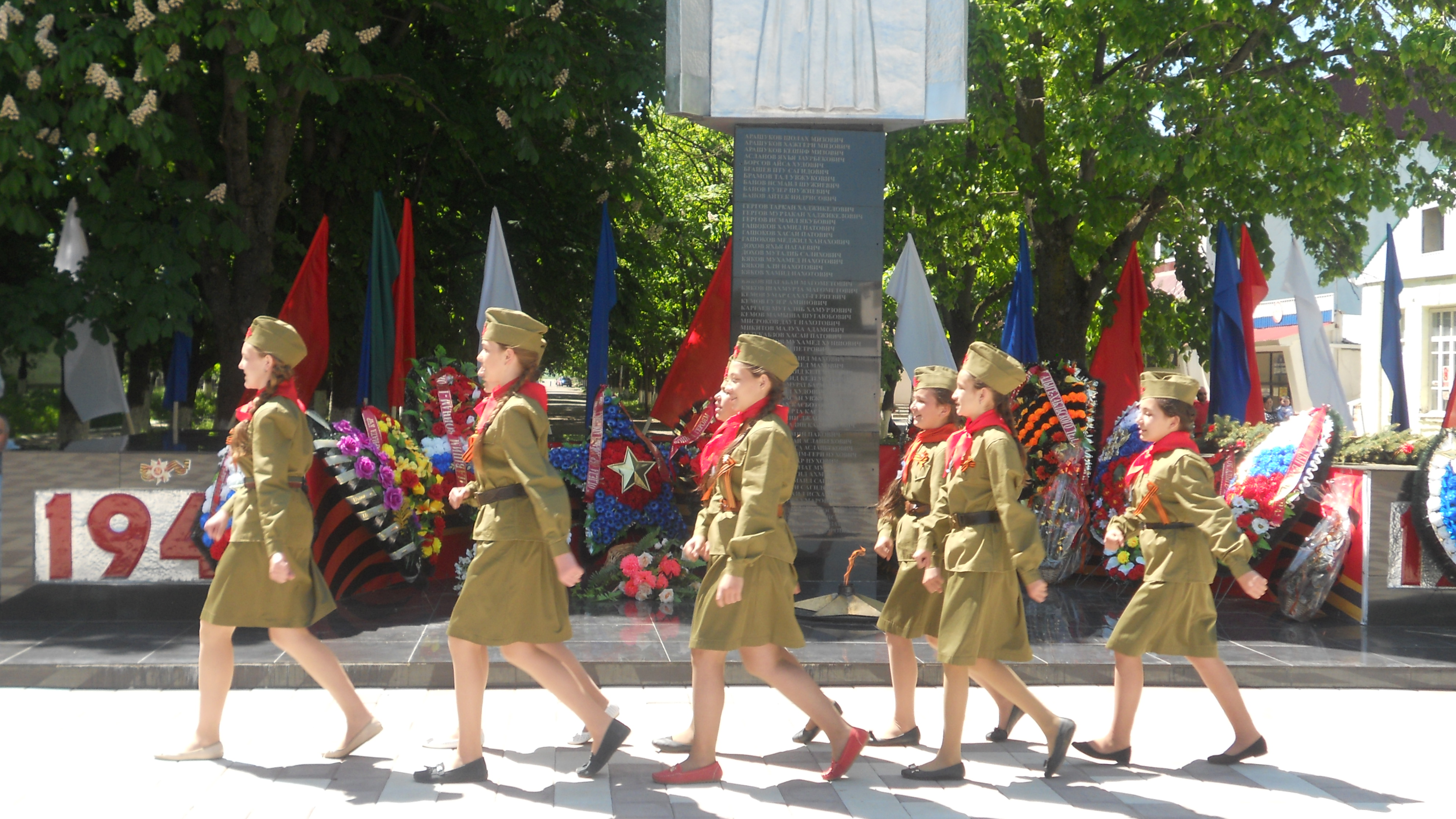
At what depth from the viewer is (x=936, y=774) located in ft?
16.4

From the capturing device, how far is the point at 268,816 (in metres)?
4.43

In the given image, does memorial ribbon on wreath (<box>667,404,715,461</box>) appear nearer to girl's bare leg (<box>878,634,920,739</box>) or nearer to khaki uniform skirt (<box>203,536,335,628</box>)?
girl's bare leg (<box>878,634,920,739</box>)

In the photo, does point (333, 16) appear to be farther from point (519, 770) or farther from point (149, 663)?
point (519, 770)

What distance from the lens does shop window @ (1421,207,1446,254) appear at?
2522cm

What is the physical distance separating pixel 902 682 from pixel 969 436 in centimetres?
122

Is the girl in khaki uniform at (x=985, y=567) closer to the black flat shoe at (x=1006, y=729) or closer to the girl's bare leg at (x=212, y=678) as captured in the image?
the black flat shoe at (x=1006, y=729)

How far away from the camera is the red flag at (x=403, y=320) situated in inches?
411

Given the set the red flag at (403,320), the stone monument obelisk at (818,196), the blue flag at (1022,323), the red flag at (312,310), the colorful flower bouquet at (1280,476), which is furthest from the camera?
the blue flag at (1022,323)

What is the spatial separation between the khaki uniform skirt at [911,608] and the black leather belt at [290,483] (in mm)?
2515

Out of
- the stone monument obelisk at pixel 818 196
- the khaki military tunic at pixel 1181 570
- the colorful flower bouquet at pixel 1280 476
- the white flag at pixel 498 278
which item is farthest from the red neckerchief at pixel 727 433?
the white flag at pixel 498 278

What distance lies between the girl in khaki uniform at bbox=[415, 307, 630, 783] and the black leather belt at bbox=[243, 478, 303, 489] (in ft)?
2.38

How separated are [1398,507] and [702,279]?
16.2 metres

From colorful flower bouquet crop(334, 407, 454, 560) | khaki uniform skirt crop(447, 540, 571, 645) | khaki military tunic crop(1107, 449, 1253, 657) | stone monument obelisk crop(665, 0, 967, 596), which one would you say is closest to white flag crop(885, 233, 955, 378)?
stone monument obelisk crop(665, 0, 967, 596)

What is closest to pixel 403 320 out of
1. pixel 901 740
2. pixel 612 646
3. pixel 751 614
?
pixel 612 646
